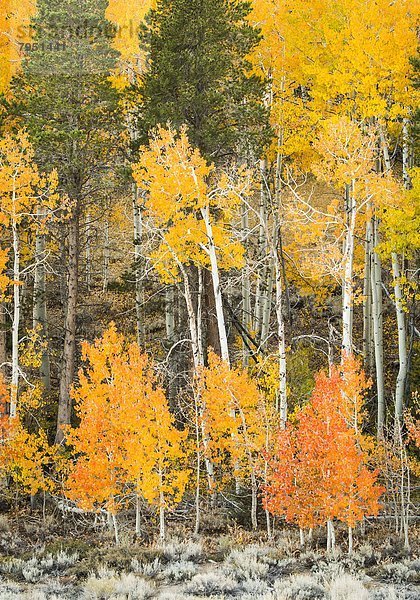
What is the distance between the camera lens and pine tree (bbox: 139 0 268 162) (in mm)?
15672

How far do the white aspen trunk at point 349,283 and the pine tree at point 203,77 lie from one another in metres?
3.18

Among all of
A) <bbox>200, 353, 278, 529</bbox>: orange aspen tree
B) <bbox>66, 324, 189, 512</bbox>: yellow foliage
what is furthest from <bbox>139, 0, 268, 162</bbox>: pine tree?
<bbox>66, 324, 189, 512</bbox>: yellow foliage

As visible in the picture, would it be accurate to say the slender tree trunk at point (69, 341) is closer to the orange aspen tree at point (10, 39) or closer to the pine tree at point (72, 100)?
the pine tree at point (72, 100)

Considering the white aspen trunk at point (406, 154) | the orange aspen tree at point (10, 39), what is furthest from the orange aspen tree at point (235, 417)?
the orange aspen tree at point (10, 39)

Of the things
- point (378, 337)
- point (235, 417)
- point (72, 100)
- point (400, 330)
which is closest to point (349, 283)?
point (378, 337)

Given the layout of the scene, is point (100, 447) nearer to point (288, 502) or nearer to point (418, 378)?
point (288, 502)

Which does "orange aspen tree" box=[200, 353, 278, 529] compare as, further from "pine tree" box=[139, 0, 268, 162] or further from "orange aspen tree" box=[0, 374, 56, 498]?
"pine tree" box=[139, 0, 268, 162]

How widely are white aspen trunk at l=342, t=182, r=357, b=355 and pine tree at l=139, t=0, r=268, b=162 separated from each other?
10.4 ft

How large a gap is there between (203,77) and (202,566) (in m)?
11.6

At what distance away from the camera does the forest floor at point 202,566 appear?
34.1 ft

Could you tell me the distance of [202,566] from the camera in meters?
12.4

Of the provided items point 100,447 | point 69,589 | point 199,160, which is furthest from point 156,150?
point 69,589

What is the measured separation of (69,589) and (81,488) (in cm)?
318

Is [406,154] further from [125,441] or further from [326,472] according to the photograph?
[125,441]
